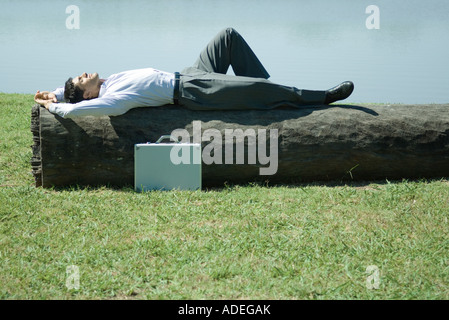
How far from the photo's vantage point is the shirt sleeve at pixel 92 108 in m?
4.61

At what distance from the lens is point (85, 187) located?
4859 mm

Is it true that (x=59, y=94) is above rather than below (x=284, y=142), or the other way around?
above

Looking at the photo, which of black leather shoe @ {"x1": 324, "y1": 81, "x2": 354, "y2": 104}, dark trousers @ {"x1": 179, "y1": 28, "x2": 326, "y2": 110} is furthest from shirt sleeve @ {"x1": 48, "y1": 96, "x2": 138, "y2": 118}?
black leather shoe @ {"x1": 324, "y1": 81, "x2": 354, "y2": 104}

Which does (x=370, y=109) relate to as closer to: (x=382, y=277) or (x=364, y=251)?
(x=364, y=251)

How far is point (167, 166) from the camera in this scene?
15.7 feet

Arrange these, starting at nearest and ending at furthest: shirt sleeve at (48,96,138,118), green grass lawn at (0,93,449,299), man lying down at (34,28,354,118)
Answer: green grass lawn at (0,93,449,299) → shirt sleeve at (48,96,138,118) → man lying down at (34,28,354,118)

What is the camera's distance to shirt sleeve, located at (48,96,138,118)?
4.61 meters

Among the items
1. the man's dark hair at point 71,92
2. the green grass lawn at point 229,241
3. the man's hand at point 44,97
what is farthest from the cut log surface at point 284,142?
the man's dark hair at point 71,92

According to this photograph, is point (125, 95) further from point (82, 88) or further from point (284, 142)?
point (284, 142)

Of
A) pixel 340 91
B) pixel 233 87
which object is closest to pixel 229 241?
pixel 233 87

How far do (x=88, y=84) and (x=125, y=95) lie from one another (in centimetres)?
49

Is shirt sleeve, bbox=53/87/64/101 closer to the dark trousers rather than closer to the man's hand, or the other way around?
the man's hand

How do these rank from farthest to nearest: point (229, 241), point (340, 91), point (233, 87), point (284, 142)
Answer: point (340, 91) < point (233, 87) < point (284, 142) < point (229, 241)
